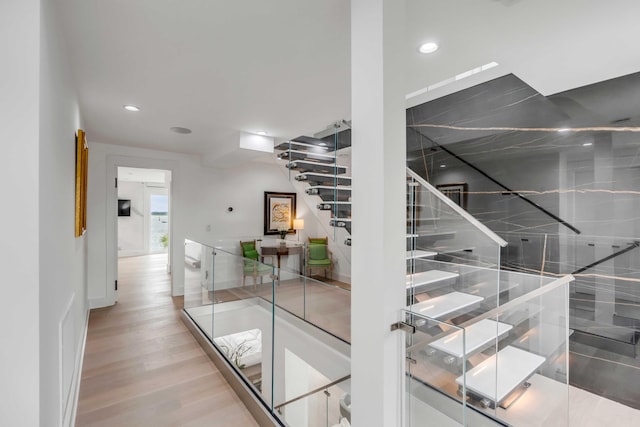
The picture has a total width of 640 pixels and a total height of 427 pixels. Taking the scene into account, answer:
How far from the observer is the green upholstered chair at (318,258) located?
583 cm

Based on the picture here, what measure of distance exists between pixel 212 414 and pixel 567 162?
12.4 ft

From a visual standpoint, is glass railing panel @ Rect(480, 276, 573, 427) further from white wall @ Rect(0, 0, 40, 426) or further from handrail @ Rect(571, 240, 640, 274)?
white wall @ Rect(0, 0, 40, 426)

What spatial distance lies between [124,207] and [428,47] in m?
10.8

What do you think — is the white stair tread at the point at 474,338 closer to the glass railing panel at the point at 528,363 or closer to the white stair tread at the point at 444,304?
the glass railing panel at the point at 528,363

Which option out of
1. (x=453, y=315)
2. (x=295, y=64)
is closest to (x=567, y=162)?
(x=453, y=315)

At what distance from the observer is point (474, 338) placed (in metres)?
2.14

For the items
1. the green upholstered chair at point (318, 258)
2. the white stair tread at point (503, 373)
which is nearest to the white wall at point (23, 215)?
the white stair tread at point (503, 373)

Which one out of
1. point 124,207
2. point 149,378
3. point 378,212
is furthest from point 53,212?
point 124,207

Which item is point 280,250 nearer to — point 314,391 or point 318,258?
point 318,258

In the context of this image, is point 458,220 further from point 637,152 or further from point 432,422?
point 432,422

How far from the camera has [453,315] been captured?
249cm

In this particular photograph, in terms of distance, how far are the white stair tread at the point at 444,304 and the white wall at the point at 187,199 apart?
367cm

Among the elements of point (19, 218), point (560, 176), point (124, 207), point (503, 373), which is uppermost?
point (560, 176)

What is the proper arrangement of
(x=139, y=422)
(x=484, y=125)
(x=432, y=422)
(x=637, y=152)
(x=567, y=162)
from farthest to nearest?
(x=484, y=125), (x=567, y=162), (x=637, y=152), (x=139, y=422), (x=432, y=422)
